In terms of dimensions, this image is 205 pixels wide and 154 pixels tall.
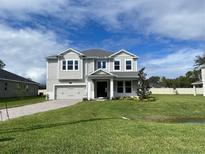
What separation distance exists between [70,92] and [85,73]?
3454mm

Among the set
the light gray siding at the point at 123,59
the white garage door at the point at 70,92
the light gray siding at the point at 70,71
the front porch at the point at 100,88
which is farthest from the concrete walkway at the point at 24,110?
the light gray siding at the point at 123,59

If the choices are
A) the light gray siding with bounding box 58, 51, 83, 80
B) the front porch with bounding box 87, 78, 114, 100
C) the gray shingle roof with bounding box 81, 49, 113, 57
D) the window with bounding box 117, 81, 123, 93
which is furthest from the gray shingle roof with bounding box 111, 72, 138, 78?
the light gray siding with bounding box 58, 51, 83, 80

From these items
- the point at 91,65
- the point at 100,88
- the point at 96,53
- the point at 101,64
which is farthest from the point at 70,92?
the point at 96,53

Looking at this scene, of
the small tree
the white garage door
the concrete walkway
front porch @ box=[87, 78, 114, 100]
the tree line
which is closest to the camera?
the concrete walkway

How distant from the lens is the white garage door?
35375 mm

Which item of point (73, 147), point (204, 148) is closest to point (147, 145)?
point (204, 148)

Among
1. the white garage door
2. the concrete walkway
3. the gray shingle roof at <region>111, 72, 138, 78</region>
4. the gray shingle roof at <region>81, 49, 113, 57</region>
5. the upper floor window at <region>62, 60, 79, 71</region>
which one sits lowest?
the concrete walkway

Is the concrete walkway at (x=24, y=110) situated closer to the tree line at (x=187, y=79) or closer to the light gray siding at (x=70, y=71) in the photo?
the light gray siding at (x=70, y=71)

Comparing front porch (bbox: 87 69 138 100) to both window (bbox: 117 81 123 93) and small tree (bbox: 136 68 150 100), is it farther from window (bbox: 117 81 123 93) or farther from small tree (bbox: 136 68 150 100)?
small tree (bbox: 136 68 150 100)

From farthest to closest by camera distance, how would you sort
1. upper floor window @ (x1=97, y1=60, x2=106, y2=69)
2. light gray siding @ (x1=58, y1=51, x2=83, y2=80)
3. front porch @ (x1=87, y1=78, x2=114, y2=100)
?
upper floor window @ (x1=97, y1=60, x2=106, y2=69) → light gray siding @ (x1=58, y1=51, x2=83, y2=80) → front porch @ (x1=87, y1=78, x2=114, y2=100)

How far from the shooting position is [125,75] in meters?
34.0

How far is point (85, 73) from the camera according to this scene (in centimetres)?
3541

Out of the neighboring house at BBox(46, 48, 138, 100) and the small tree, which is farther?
the neighboring house at BBox(46, 48, 138, 100)

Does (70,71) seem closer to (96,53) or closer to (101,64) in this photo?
(101,64)
